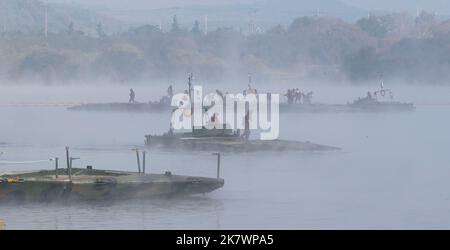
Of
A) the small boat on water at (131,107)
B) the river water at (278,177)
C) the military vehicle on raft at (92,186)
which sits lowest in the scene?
the small boat on water at (131,107)

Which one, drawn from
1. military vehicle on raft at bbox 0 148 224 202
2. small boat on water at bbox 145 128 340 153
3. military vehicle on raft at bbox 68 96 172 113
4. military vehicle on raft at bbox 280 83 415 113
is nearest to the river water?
military vehicle on raft at bbox 0 148 224 202

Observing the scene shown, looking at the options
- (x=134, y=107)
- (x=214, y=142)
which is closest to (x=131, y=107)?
(x=134, y=107)

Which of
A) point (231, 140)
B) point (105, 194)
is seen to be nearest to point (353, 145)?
point (231, 140)

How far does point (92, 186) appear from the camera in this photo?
54719mm

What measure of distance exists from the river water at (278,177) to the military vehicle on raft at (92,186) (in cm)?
42

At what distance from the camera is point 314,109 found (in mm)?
166875

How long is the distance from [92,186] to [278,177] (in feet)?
65.8

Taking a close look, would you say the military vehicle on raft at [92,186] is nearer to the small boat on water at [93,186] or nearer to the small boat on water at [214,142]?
the small boat on water at [93,186]

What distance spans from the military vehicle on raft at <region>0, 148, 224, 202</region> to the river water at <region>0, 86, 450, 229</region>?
418mm

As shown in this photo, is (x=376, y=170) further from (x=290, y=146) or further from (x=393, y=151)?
(x=393, y=151)

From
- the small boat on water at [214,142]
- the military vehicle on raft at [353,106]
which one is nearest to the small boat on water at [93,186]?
the small boat on water at [214,142]

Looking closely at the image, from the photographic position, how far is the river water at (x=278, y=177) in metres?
52.2

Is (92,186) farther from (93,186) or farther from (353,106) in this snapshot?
(353,106)

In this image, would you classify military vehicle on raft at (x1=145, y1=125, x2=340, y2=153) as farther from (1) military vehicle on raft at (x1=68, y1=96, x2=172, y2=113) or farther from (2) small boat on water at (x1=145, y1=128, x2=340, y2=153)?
(1) military vehicle on raft at (x1=68, y1=96, x2=172, y2=113)
